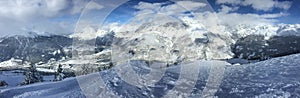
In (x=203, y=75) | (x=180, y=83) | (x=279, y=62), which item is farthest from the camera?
(x=279, y=62)

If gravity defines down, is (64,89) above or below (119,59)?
below

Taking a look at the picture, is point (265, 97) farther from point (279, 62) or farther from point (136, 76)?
point (279, 62)

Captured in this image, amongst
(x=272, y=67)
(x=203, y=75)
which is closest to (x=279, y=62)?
(x=272, y=67)

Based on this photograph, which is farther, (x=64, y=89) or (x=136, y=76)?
(x=64, y=89)

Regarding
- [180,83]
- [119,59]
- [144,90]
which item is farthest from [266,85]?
[119,59]

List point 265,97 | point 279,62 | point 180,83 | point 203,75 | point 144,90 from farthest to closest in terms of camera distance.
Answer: point 279,62
point 203,75
point 180,83
point 144,90
point 265,97

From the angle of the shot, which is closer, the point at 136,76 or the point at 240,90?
the point at 240,90

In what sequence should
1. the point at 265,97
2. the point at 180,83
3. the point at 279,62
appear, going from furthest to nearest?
1. the point at 279,62
2. the point at 180,83
3. the point at 265,97

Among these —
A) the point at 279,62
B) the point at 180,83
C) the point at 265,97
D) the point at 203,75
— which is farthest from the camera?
the point at 279,62

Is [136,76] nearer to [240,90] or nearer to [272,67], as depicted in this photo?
[240,90]

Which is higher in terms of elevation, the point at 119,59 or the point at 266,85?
the point at 119,59
